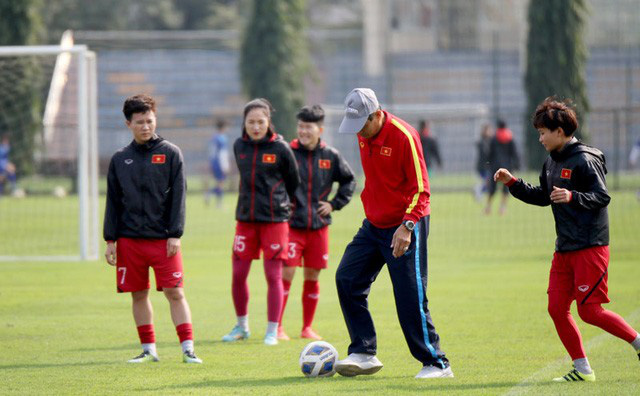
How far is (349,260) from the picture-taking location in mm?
7754

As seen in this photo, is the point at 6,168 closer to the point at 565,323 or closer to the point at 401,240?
the point at 401,240

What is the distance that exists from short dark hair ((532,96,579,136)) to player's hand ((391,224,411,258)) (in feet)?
3.82

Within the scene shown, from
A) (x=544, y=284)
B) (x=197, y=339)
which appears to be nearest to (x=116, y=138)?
(x=544, y=284)

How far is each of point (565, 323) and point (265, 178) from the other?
327 centimetres

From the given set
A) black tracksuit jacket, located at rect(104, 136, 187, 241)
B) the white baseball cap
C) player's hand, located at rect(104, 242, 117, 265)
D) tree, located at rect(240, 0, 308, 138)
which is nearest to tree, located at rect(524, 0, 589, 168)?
tree, located at rect(240, 0, 308, 138)

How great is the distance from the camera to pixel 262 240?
986 centimetres

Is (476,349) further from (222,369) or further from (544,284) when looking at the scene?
(544,284)

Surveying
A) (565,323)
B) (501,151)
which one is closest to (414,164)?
(565,323)

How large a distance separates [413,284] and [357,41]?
40948 mm

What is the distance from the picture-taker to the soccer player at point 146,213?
847cm

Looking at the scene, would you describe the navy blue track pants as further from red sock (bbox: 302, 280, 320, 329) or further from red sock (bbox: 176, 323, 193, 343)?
red sock (bbox: 302, 280, 320, 329)

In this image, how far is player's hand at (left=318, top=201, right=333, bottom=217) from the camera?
33.6 ft

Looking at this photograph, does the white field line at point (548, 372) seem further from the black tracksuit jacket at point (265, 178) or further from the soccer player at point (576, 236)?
the black tracksuit jacket at point (265, 178)

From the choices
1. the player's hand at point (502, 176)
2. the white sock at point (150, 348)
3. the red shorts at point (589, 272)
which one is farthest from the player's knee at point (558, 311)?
the white sock at point (150, 348)
